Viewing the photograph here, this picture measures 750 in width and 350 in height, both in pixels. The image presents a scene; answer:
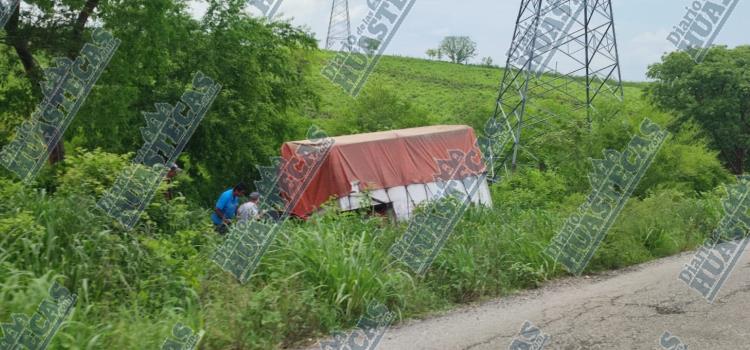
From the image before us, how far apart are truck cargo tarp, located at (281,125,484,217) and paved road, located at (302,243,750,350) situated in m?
7.79

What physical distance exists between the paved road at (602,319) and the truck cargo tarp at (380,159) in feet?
25.6

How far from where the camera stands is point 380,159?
1717cm

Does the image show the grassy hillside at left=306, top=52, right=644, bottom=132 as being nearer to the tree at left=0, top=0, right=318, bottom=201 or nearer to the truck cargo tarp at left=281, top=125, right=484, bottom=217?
the tree at left=0, top=0, right=318, bottom=201

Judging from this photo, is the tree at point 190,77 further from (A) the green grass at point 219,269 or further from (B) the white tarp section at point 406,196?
(A) the green grass at point 219,269

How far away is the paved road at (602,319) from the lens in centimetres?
589

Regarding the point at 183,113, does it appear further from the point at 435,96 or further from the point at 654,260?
the point at 435,96

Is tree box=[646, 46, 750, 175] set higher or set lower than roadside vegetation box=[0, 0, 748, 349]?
higher

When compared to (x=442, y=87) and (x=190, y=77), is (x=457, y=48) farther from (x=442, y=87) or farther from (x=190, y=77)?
(x=190, y=77)

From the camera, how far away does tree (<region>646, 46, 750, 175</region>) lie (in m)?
36.9

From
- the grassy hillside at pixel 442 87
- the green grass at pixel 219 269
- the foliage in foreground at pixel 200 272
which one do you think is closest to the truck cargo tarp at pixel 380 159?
the green grass at pixel 219 269

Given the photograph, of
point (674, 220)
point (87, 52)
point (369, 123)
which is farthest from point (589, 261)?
point (369, 123)

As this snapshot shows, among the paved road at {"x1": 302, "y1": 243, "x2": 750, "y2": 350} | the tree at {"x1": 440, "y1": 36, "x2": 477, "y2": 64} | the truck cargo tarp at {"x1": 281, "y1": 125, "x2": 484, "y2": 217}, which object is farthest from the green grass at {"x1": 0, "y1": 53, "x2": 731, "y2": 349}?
the tree at {"x1": 440, "y1": 36, "x2": 477, "y2": 64}

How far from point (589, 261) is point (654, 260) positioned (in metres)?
1.58

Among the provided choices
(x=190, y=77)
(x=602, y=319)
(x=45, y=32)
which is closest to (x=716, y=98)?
(x=190, y=77)
